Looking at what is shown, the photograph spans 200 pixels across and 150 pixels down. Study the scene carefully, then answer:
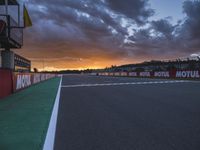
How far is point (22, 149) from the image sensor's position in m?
3.77

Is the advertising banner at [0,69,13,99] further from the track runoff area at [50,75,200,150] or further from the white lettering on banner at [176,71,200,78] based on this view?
the white lettering on banner at [176,71,200,78]

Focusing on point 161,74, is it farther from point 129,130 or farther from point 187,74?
point 129,130

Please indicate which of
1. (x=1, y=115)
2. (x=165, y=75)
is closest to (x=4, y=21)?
(x=1, y=115)

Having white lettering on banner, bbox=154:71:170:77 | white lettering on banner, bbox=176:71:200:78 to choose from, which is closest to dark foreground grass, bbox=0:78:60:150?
white lettering on banner, bbox=176:71:200:78

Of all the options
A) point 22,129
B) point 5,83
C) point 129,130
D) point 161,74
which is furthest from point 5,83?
point 161,74

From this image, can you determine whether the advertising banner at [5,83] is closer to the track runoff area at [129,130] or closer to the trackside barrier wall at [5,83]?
the trackside barrier wall at [5,83]

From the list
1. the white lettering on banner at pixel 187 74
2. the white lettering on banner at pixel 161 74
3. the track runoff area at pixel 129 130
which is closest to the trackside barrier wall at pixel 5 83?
the track runoff area at pixel 129 130

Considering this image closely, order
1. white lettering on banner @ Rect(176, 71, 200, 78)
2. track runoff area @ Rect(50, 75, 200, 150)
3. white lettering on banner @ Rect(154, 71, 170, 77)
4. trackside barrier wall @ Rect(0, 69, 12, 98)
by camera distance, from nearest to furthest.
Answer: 1. track runoff area @ Rect(50, 75, 200, 150)
2. trackside barrier wall @ Rect(0, 69, 12, 98)
3. white lettering on banner @ Rect(176, 71, 200, 78)
4. white lettering on banner @ Rect(154, 71, 170, 77)

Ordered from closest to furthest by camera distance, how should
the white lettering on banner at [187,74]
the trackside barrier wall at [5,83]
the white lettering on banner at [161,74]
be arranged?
the trackside barrier wall at [5,83] < the white lettering on banner at [187,74] < the white lettering on banner at [161,74]

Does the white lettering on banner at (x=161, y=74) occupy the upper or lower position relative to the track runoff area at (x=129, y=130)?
upper

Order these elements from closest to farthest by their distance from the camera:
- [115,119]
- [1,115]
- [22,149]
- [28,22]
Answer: [22,149]
[115,119]
[1,115]
[28,22]

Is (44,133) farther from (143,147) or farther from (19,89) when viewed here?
(19,89)

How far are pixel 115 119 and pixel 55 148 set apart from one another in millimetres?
2382

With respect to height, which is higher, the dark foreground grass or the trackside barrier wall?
the trackside barrier wall
